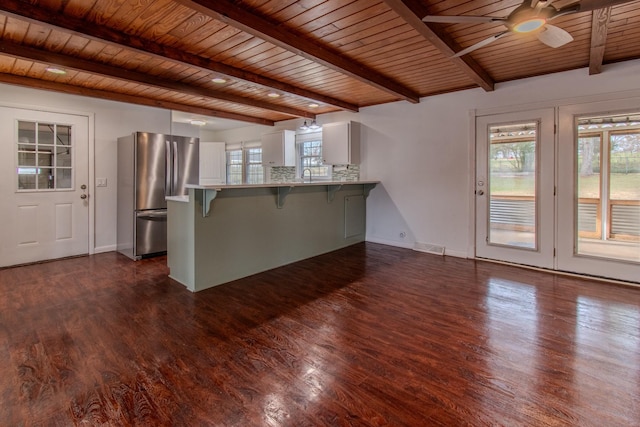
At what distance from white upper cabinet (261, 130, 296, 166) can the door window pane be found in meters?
3.36

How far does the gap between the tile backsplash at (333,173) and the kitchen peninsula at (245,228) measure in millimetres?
1007

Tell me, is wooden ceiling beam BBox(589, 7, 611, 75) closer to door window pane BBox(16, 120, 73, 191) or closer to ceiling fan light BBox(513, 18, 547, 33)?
ceiling fan light BBox(513, 18, 547, 33)

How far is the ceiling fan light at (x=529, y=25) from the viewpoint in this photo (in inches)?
83.1

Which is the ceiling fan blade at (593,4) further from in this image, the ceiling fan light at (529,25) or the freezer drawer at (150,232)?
the freezer drawer at (150,232)

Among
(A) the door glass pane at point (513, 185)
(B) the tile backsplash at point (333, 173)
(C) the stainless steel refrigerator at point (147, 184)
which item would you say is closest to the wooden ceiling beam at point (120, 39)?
(C) the stainless steel refrigerator at point (147, 184)

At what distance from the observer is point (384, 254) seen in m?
5.01

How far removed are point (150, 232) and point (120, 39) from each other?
275cm

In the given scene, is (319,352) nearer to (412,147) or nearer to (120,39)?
(120,39)

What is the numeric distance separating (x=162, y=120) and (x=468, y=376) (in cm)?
571

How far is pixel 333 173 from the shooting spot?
639 cm

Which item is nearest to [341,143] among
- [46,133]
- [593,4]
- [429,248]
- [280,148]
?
[280,148]

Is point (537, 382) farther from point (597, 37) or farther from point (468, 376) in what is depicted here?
point (597, 37)

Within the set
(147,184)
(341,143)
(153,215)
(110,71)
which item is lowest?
(153,215)

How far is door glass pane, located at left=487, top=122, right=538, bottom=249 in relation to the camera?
4227mm
